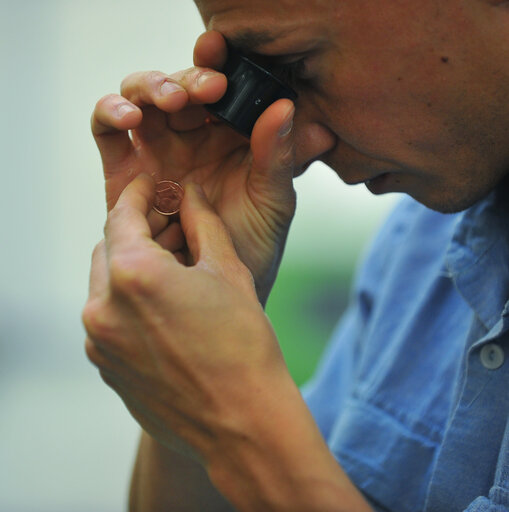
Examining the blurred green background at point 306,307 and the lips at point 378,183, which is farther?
the blurred green background at point 306,307

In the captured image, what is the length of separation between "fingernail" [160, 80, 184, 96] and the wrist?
2.07ft

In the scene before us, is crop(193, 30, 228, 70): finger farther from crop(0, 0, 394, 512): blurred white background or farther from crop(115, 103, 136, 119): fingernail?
crop(0, 0, 394, 512): blurred white background

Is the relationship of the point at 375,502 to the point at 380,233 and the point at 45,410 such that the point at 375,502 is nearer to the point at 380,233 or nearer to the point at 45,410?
the point at 380,233

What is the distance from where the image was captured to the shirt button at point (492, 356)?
1.28 m

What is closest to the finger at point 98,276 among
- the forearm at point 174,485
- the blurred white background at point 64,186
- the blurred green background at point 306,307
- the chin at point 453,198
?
the forearm at point 174,485

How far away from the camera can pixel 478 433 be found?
1.26 m

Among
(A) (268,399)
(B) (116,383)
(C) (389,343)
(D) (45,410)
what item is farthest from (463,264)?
(D) (45,410)

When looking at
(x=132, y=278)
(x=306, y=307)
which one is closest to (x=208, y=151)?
(x=132, y=278)

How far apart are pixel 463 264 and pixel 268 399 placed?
652mm

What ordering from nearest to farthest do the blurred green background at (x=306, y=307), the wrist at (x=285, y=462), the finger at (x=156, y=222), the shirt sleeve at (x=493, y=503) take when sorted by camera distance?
the wrist at (x=285, y=462) → the shirt sleeve at (x=493, y=503) → the finger at (x=156, y=222) → the blurred green background at (x=306, y=307)

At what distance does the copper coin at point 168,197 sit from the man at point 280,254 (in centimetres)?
3

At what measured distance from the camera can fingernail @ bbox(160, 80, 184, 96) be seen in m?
1.34

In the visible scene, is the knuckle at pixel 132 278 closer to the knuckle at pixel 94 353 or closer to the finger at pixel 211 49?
the knuckle at pixel 94 353

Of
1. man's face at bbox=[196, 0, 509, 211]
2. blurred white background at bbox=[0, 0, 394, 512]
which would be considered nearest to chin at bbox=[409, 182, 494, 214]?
man's face at bbox=[196, 0, 509, 211]
